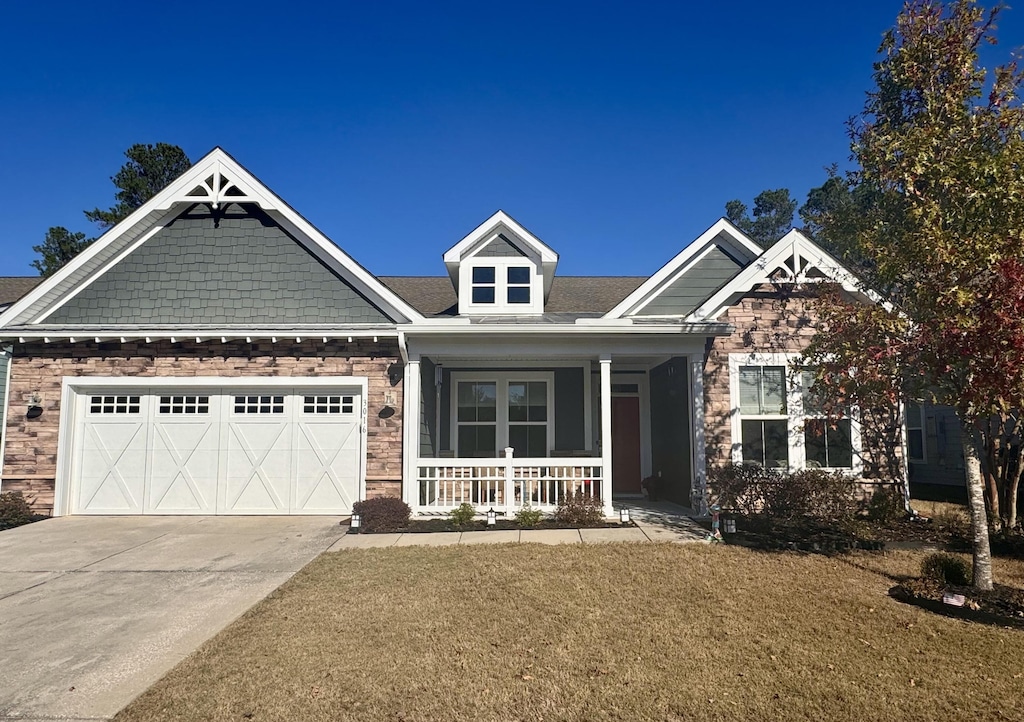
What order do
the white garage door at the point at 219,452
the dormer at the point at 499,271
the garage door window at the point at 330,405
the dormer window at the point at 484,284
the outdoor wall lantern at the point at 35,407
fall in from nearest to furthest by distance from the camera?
the outdoor wall lantern at the point at 35,407 < the white garage door at the point at 219,452 < the garage door window at the point at 330,405 < the dormer at the point at 499,271 < the dormer window at the point at 484,284

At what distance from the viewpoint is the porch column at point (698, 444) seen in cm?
1084

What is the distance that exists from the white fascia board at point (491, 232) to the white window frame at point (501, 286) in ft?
0.82

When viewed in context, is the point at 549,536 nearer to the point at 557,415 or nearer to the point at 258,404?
the point at 557,415

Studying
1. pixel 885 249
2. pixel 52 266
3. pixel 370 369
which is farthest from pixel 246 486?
pixel 52 266

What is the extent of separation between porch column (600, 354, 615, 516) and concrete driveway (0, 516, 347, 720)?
455 cm

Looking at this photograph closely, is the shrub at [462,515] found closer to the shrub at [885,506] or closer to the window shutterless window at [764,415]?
the window shutterless window at [764,415]

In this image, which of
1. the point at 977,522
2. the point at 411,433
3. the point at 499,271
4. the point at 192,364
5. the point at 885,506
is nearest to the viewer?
the point at 977,522

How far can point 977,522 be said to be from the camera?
20.8ft

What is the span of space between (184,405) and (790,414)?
1160cm

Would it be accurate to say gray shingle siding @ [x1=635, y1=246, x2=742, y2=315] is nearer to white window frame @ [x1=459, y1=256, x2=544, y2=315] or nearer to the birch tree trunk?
white window frame @ [x1=459, y1=256, x2=544, y2=315]

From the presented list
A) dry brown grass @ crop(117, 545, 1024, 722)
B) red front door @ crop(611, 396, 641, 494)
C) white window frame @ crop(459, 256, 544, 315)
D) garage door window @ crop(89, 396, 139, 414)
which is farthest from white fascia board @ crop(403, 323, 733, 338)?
garage door window @ crop(89, 396, 139, 414)

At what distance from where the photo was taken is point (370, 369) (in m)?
11.3

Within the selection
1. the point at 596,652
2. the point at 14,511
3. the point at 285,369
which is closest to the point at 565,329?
the point at 285,369

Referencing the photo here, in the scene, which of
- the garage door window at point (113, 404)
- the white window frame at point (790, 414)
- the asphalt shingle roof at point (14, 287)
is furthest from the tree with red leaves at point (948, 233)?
the asphalt shingle roof at point (14, 287)
